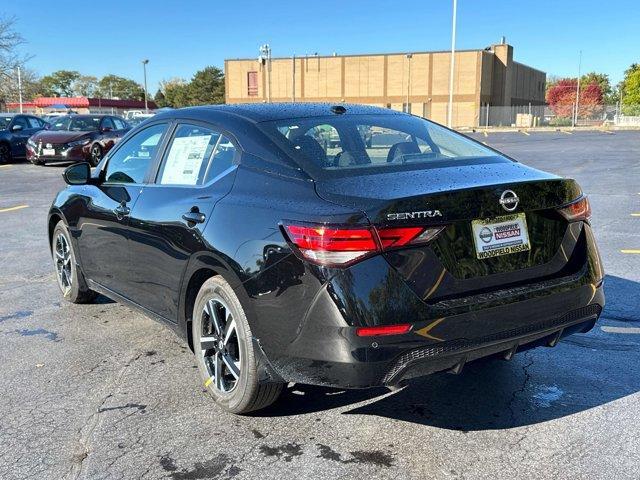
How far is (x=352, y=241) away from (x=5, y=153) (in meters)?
20.9

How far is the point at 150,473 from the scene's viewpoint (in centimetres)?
292

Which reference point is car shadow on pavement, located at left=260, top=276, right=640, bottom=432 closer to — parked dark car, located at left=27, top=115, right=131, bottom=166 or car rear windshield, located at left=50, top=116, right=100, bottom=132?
parked dark car, located at left=27, top=115, right=131, bottom=166

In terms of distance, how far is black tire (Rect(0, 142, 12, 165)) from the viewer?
67.2 ft

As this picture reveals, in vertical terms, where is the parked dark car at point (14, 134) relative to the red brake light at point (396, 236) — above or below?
above

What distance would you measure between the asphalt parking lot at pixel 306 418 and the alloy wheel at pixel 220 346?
0.60 feet

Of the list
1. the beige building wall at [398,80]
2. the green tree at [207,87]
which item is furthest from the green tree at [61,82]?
the beige building wall at [398,80]

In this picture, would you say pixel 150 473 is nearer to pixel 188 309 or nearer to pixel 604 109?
pixel 188 309

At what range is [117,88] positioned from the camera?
13412 centimetres

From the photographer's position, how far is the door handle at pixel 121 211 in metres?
4.27

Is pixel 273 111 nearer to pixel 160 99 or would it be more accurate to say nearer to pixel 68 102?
pixel 68 102

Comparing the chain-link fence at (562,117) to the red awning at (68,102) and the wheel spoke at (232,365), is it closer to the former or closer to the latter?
the red awning at (68,102)

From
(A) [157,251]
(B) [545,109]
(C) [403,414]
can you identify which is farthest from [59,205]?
(B) [545,109]

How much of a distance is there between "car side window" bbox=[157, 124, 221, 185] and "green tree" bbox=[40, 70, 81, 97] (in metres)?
137

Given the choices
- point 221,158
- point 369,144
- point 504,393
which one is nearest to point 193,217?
point 221,158
